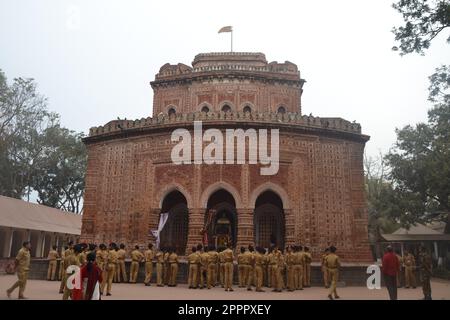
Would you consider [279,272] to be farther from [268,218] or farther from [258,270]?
[268,218]

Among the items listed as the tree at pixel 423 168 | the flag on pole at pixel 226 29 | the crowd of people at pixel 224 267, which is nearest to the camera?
the crowd of people at pixel 224 267

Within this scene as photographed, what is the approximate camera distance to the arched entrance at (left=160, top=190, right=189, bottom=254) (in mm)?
17688

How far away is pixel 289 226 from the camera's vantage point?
15859 millimetres

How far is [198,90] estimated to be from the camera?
2200 centimetres

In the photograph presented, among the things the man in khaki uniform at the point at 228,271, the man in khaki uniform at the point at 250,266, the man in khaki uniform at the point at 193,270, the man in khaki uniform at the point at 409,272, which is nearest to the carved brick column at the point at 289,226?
the man in khaki uniform at the point at 409,272

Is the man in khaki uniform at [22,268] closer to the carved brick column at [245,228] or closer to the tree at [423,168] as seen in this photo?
the carved brick column at [245,228]

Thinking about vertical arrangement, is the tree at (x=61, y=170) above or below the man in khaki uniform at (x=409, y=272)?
above

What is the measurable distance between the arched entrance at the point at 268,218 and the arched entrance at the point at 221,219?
108cm

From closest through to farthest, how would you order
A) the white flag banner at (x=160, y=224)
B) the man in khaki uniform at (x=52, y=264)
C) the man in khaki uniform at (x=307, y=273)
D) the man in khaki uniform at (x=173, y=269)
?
the man in khaki uniform at (x=173, y=269) < the man in khaki uniform at (x=307, y=273) < the man in khaki uniform at (x=52, y=264) < the white flag banner at (x=160, y=224)

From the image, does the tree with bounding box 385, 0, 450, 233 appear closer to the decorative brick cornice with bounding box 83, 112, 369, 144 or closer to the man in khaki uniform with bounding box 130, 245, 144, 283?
the decorative brick cornice with bounding box 83, 112, 369, 144

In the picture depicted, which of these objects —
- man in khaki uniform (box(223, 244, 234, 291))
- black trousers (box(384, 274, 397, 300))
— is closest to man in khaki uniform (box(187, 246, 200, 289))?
man in khaki uniform (box(223, 244, 234, 291))

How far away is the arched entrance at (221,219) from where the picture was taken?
56.4 ft

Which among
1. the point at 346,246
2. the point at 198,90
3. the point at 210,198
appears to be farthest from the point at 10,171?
the point at 346,246

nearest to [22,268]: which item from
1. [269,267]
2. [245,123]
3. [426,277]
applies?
[269,267]
